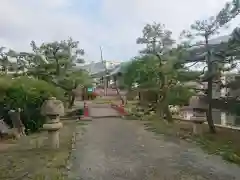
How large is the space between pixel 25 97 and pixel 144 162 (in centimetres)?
615

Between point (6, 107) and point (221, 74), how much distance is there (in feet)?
24.7

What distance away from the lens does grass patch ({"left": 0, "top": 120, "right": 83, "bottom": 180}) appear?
4895mm

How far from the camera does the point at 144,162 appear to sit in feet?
19.0

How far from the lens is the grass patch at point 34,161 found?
4895mm

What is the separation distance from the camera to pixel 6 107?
402 inches

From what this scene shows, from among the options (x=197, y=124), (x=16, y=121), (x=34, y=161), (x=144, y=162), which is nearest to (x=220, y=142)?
(x=197, y=124)

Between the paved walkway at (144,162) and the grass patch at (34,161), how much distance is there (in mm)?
276

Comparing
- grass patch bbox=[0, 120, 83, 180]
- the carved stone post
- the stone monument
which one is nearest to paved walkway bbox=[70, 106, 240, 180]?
grass patch bbox=[0, 120, 83, 180]

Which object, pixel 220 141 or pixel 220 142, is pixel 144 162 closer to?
pixel 220 142

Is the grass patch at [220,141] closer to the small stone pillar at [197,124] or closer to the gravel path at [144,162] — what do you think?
the small stone pillar at [197,124]

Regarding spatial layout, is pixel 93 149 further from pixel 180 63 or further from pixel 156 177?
pixel 180 63

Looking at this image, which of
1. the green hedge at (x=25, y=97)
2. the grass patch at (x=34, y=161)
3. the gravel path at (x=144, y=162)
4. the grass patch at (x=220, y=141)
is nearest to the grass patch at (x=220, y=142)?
the grass patch at (x=220, y=141)

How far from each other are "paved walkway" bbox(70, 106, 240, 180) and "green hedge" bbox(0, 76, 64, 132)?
126 inches

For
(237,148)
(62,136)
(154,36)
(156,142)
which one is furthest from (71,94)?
(237,148)
